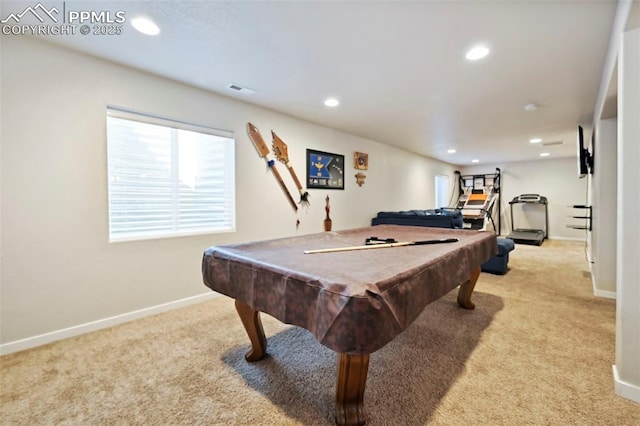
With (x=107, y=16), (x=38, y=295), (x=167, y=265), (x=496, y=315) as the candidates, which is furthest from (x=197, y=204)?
(x=496, y=315)

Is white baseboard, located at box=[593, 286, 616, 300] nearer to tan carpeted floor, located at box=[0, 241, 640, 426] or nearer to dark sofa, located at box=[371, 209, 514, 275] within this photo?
tan carpeted floor, located at box=[0, 241, 640, 426]

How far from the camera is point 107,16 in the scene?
179 cm

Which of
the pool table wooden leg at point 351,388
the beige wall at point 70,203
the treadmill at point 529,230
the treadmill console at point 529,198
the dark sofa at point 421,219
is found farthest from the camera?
the treadmill console at point 529,198

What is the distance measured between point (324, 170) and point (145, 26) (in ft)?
9.22

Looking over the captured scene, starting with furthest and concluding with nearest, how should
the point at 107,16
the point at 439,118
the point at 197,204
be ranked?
the point at 439,118, the point at 197,204, the point at 107,16

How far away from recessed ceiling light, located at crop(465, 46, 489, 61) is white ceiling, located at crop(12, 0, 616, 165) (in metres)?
0.06

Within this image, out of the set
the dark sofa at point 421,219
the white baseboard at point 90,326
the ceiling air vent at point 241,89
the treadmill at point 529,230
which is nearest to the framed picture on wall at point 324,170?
the dark sofa at point 421,219

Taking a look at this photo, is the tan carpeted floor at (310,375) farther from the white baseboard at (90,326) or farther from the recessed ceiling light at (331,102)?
the recessed ceiling light at (331,102)

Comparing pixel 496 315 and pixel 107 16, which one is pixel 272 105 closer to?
pixel 107 16

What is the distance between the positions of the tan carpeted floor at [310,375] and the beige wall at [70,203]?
252mm

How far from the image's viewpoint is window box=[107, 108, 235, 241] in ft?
7.97

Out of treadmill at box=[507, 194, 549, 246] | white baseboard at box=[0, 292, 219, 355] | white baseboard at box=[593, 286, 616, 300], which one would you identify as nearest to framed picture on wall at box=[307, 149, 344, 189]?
white baseboard at box=[0, 292, 219, 355]

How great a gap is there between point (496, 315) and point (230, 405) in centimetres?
232

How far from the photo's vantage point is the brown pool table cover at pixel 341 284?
3.21 ft
